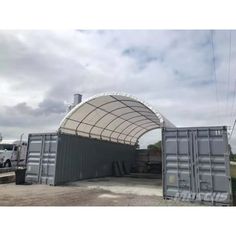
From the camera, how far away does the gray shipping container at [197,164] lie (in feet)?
29.3

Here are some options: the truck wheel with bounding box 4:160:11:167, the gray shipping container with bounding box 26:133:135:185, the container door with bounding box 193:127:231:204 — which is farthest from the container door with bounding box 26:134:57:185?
the truck wheel with bounding box 4:160:11:167

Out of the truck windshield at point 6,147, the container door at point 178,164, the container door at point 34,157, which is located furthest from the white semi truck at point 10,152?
the container door at point 178,164

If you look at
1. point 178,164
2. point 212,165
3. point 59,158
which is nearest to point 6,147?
point 59,158

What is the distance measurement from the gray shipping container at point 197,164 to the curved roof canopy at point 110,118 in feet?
3.73

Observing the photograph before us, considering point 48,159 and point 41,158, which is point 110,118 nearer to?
point 48,159

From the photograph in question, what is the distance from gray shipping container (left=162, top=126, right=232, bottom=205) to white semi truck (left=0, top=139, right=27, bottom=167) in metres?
16.3

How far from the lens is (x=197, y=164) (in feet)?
30.8

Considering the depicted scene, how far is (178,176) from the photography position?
9.62 meters

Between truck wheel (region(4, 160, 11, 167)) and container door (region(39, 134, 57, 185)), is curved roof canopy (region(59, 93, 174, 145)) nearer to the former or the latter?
container door (region(39, 134, 57, 185))

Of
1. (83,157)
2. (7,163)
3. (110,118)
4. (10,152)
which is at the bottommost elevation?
(7,163)

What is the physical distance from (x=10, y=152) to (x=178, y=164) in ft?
59.1
